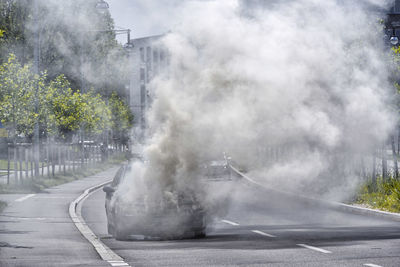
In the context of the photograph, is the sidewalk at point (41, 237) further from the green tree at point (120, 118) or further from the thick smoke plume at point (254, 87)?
the green tree at point (120, 118)

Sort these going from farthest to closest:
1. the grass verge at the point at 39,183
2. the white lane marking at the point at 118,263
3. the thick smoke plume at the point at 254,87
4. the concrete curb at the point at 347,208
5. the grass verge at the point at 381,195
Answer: the grass verge at the point at 39,183 < the grass verge at the point at 381,195 < the concrete curb at the point at 347,208 < the thick smoke plume at the point at 254,87 < the white lane marking at the point at 118,263

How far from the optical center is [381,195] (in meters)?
24.1

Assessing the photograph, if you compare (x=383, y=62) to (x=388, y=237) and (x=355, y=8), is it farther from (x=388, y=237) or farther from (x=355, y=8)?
(x=388, y=237)

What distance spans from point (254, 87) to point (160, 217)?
4.66m

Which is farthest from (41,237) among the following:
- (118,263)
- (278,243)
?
(278,243)

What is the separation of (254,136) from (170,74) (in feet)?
8.70

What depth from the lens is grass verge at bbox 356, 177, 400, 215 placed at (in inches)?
877

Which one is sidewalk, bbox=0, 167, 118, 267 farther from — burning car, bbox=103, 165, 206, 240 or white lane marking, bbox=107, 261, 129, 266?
burning car, bbox=103, 165, 206, 240

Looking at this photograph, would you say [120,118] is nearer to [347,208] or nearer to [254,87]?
[347,208]

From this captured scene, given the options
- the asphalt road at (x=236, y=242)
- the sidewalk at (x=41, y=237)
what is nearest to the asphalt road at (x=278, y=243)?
the asphalt road at (x=236, y=242)

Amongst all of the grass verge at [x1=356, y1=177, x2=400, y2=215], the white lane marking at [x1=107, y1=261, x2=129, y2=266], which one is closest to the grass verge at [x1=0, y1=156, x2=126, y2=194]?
the grass verge at [x1=356, y1=177, x2=400, y2=215]

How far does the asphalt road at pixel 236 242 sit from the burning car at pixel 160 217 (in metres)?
0.33

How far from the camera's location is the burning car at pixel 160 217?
51.6 feet

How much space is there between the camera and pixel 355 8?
2172 centimetres
